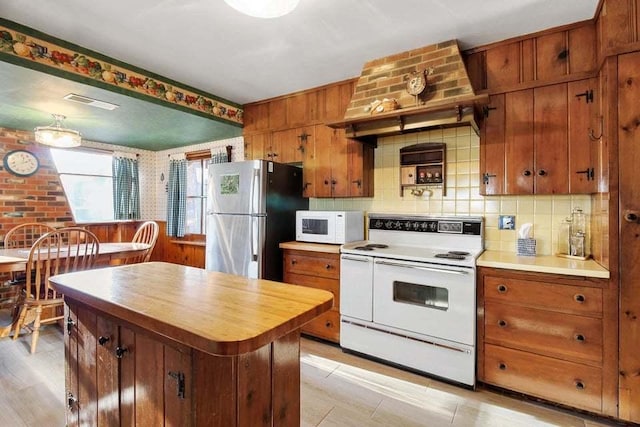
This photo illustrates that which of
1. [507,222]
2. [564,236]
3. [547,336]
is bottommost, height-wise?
[547,336]

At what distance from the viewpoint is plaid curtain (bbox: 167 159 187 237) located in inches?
193

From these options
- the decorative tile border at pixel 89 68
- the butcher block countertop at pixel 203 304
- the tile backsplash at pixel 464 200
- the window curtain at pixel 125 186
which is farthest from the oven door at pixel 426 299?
the window curtain at pixel 125 186

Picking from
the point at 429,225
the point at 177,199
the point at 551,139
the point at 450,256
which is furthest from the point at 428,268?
the point at 177,199

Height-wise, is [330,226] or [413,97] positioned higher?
[413,97]

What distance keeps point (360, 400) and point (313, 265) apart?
120 centimetres

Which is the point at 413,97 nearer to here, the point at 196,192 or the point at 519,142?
the point at 519,142

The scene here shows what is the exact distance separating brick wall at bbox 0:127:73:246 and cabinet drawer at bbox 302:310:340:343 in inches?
152

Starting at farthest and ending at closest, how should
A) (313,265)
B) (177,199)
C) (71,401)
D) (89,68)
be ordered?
(177,199) → (313,265) → (89,68) → (71,401)

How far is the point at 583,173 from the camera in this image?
2.12 meters

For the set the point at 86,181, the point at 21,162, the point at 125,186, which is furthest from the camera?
the point at 125,186

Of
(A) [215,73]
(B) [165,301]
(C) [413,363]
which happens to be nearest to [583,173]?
(C) [413,363]

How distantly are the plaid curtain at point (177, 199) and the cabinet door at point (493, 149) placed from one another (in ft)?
13.8

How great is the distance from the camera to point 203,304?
115cm

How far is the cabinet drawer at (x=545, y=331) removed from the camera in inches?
72.3
